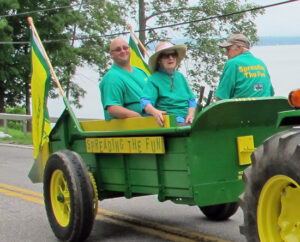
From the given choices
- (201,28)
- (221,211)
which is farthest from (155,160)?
(201,28)

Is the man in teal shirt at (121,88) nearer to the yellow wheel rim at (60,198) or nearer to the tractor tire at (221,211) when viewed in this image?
the yellow wheel rim at (60,198)

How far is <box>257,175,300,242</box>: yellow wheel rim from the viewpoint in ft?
12.5

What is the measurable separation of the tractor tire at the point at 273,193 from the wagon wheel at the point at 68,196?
205cm

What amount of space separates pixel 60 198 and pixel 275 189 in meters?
2.78

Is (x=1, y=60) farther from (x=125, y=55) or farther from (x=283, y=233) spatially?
(x=283, y=233)

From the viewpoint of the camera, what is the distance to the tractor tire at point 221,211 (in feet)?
21.1

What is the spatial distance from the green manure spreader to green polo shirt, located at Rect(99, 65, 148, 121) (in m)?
0.29

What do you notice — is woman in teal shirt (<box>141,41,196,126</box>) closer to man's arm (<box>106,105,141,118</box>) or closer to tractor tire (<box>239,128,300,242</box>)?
man's arm (<box>106,105,141,118</box>)

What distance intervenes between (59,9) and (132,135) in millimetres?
26443

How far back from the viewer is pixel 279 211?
3.96m

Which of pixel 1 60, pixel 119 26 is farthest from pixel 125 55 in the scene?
pixel 119 26

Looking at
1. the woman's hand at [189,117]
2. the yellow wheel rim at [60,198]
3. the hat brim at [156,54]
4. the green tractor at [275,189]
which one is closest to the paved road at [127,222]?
the yellow wheel rim at [60,198]

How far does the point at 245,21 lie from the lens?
3077cm

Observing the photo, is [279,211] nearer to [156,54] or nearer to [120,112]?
[156,54]
